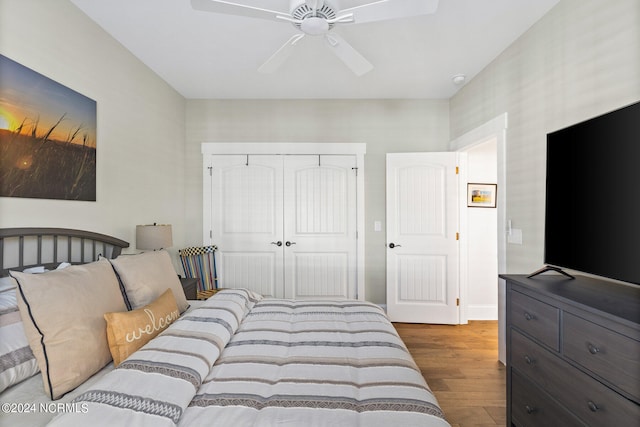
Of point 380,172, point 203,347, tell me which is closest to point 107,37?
point 203,347

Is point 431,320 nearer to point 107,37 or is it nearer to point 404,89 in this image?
point 404,89

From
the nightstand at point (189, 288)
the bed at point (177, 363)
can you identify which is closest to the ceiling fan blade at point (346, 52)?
the bed at point (177, 363)

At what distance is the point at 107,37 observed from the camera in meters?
2.43

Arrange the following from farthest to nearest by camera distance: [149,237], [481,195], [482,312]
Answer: [481,195] → [482,312] → [149,237]

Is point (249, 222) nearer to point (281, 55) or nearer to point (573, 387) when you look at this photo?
point (281, 55)

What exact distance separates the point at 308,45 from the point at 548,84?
73.4 inches

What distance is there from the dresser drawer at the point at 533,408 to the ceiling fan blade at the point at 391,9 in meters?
2.01

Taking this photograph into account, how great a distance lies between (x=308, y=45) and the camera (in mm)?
A: 2643

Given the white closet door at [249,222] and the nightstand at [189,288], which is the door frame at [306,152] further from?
the nightstand at [189,288]

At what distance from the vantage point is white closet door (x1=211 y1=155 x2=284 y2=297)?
391 centimetres

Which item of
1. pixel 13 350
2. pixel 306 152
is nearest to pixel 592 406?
pixel 13 350

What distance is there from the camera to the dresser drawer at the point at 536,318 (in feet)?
4.63

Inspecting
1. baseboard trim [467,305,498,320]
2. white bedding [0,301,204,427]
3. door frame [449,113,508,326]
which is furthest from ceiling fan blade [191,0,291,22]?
baseboard trim [467,305,498,320]

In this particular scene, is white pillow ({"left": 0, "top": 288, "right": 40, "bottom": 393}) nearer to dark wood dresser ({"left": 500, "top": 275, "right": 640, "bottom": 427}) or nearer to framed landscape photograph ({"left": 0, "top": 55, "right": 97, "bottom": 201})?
framed landscape photograph ({"left": 0, "top": 55, "right": 97, "bottom": 201})
